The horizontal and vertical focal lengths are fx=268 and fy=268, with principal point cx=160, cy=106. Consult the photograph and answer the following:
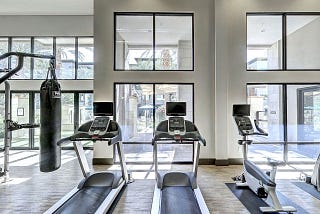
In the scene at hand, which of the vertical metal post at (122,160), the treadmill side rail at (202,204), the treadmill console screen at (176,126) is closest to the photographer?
the treadmill side rail at (202,204)

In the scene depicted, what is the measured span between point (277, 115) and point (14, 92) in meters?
9.37

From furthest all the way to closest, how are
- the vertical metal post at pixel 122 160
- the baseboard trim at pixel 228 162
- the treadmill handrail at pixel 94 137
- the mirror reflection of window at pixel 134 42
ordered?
the mirror reflection of window at pixel 134 42
the baseboard trim at pixel 228 162
the vertical metal post at pixel 122 160
the treadmill handrail at pixel 94 137

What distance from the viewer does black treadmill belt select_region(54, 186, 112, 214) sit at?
394cm

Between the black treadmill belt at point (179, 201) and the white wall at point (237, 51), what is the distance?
2890mm

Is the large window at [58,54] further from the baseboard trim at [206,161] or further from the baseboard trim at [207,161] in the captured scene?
the baseboard trim at [207,161]

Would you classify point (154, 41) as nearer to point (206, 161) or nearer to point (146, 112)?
point (146, 112)

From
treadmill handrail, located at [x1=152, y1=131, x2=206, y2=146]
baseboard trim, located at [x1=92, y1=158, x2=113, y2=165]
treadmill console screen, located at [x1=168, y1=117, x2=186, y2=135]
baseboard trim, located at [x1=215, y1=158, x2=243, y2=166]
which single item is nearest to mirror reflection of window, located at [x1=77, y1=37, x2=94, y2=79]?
baseboard trim, located at [x1=92, y1=158, x2=113, y2=165]

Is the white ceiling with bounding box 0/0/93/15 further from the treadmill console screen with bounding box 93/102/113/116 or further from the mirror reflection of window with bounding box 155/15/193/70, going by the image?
the treadmill console screen with bounding box 93/102/113/116

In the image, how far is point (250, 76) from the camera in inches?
299

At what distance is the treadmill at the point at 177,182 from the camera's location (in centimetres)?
404

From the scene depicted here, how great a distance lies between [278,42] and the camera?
7.80m

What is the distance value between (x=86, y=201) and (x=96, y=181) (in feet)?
2.89

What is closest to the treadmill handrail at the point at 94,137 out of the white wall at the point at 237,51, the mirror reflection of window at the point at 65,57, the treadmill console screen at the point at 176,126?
the treadmill console screen at the point at 176,126

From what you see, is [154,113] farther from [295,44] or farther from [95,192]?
[295,44]
